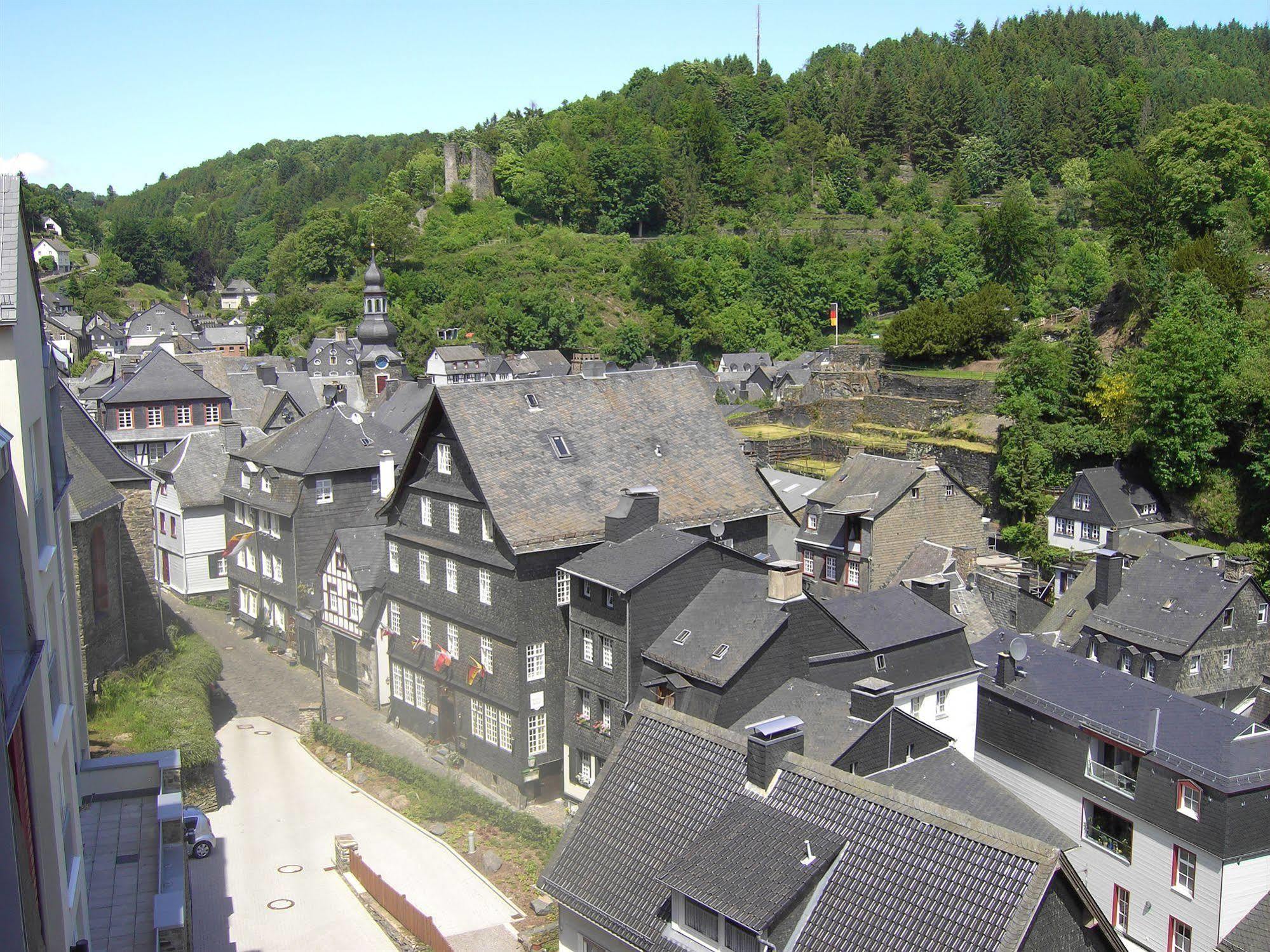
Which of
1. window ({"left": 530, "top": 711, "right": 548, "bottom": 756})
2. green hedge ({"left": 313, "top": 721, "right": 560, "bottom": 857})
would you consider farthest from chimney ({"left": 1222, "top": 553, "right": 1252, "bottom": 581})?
green hedge ({"left": 313, "top": 721, "right": 560, "bottom": 857})

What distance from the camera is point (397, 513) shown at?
104ft

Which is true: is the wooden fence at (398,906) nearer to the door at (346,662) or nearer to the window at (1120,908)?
the door at (346,662)

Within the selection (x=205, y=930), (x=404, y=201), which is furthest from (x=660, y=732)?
(x=404, y=201)

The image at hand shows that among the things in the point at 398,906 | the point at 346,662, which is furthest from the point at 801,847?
the point at 346,662

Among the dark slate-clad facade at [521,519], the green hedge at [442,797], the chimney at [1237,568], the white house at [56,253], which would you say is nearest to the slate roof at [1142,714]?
the dark slate-clad facade at [521,519]

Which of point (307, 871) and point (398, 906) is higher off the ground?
point (398, 906)

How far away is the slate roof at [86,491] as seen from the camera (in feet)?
92.6

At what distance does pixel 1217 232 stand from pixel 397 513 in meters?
42.6

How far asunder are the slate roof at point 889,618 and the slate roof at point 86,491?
18237mm

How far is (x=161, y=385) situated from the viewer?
47.0 m

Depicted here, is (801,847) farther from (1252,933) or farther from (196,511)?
(196,511)

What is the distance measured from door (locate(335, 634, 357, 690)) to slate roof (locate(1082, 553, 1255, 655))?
2211 centimetres

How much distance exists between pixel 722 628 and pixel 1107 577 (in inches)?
612

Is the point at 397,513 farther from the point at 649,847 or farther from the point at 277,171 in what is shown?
the point at 277,171
